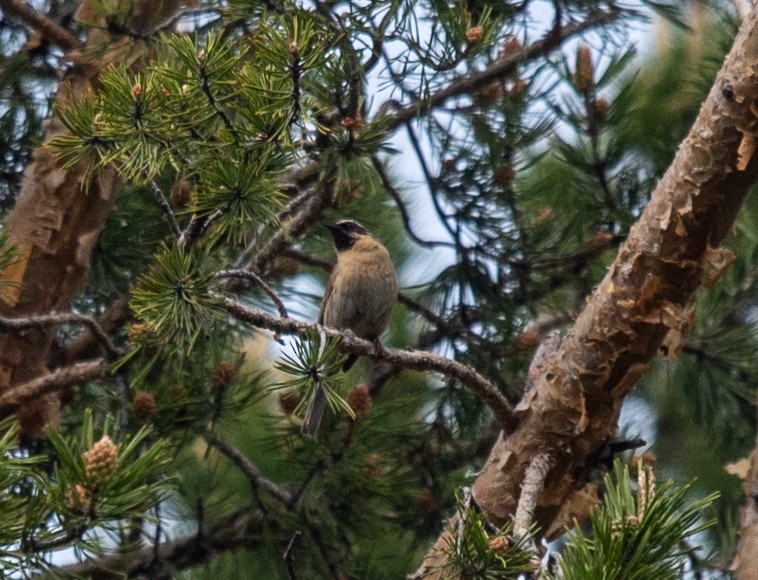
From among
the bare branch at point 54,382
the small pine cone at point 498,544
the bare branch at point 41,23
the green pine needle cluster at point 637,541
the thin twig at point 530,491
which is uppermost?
the bare branch at point 41,23

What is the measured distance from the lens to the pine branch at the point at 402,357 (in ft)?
9.35

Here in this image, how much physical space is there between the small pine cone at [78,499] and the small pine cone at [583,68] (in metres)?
2.61

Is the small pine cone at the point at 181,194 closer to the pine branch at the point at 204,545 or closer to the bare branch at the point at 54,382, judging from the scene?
the bare branch at the point at 54,382

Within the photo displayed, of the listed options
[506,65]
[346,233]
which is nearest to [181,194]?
[346,233]

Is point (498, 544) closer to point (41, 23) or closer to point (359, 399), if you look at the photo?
point (359, 399)

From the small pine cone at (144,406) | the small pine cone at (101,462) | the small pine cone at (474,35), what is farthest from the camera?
the small pine cone at (144,406)

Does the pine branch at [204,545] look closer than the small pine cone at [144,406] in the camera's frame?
No

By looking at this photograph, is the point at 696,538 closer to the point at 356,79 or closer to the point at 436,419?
the point at 436,419

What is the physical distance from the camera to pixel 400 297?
14.8 ft

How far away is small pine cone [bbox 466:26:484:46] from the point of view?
3.12m

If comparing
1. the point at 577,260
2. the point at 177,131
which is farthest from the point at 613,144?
the point at 177,131

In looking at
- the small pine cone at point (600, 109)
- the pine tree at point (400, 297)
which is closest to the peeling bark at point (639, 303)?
the pine tree at point (400, 297)

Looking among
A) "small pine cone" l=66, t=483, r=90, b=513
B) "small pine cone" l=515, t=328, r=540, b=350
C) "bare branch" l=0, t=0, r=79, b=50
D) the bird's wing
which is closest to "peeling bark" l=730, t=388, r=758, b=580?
"small pine cone" l=515, t=328, r=540, b=350

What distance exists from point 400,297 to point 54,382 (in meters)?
1.49
